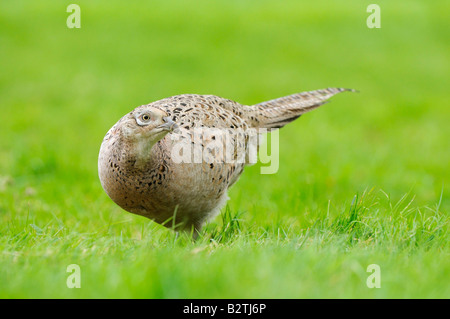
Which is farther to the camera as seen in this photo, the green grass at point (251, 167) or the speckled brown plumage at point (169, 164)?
the speckled brown plumage at point (169, 164)

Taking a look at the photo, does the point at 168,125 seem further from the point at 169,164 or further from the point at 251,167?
the point at 251,167

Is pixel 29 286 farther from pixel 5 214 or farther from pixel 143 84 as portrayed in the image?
pixel 143 84

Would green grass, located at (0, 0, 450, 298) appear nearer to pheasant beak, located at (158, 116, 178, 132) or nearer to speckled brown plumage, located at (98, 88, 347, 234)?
speckled brown plumage, located at (98, 88, 347, 234)

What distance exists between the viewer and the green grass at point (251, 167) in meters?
3.20

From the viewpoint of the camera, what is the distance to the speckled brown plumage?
13.1 feet

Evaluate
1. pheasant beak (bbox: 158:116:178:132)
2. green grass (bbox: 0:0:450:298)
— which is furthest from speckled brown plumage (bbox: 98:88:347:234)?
green grass (bbox: 0:0:450:298)

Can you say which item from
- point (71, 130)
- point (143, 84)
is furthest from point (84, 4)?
point (71, 130)

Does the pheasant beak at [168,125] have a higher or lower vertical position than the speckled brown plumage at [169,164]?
higher

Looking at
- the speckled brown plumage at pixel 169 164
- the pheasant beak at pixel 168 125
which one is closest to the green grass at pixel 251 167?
the speckled brown plumage at pixel 169 164

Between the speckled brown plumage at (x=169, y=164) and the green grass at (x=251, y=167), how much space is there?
0.26 metres

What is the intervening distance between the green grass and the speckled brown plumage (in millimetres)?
262

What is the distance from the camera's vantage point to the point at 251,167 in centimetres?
800

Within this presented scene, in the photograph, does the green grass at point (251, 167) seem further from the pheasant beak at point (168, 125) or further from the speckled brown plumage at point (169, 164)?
the pheasant beak at point (168, 125)

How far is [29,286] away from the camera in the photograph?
9.95ft
